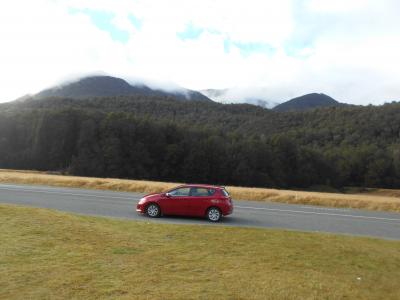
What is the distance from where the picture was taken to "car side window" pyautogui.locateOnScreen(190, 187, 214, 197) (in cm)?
1898

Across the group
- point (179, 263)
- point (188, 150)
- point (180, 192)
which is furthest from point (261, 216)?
point (188, 150)

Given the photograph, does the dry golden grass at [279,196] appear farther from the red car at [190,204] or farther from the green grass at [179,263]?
the green grass at [179,263]

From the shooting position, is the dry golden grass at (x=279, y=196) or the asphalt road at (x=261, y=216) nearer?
the asphalt road at (x=261, y=216)

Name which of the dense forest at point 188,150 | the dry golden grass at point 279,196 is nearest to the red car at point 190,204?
the dry golden grass at point 279,196

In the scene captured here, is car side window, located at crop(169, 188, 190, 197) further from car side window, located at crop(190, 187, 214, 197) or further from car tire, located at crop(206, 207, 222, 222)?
car tire, located at crop(206, 207, 222, 222)

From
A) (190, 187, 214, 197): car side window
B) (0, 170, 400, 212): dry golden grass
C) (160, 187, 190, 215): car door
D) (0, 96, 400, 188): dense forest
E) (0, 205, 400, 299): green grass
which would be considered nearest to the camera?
(0, 205, 400, 299): green grass

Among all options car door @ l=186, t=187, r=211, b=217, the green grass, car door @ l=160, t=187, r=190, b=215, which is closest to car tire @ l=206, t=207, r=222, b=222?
car door @ l=186, t=187, r=211, b=217

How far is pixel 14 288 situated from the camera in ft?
23.4

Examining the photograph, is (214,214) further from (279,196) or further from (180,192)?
(279,196)

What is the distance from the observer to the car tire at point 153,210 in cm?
1889

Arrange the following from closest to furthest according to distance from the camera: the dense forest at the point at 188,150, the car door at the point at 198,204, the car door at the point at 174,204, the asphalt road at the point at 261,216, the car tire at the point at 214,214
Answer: the asphalt road at the point at 261,216 < the car tire at the point at 214,214 < the car door at the point at 198,204 < the car door at the point at 174,204 < the dense forest at the point at 188,150

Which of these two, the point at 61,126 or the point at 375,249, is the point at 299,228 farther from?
the point at 61,126

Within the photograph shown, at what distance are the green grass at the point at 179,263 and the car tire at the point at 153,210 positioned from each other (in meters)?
4.77

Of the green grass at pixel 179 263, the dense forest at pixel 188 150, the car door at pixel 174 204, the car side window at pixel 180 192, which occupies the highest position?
the dense forest at pixel 188 150
